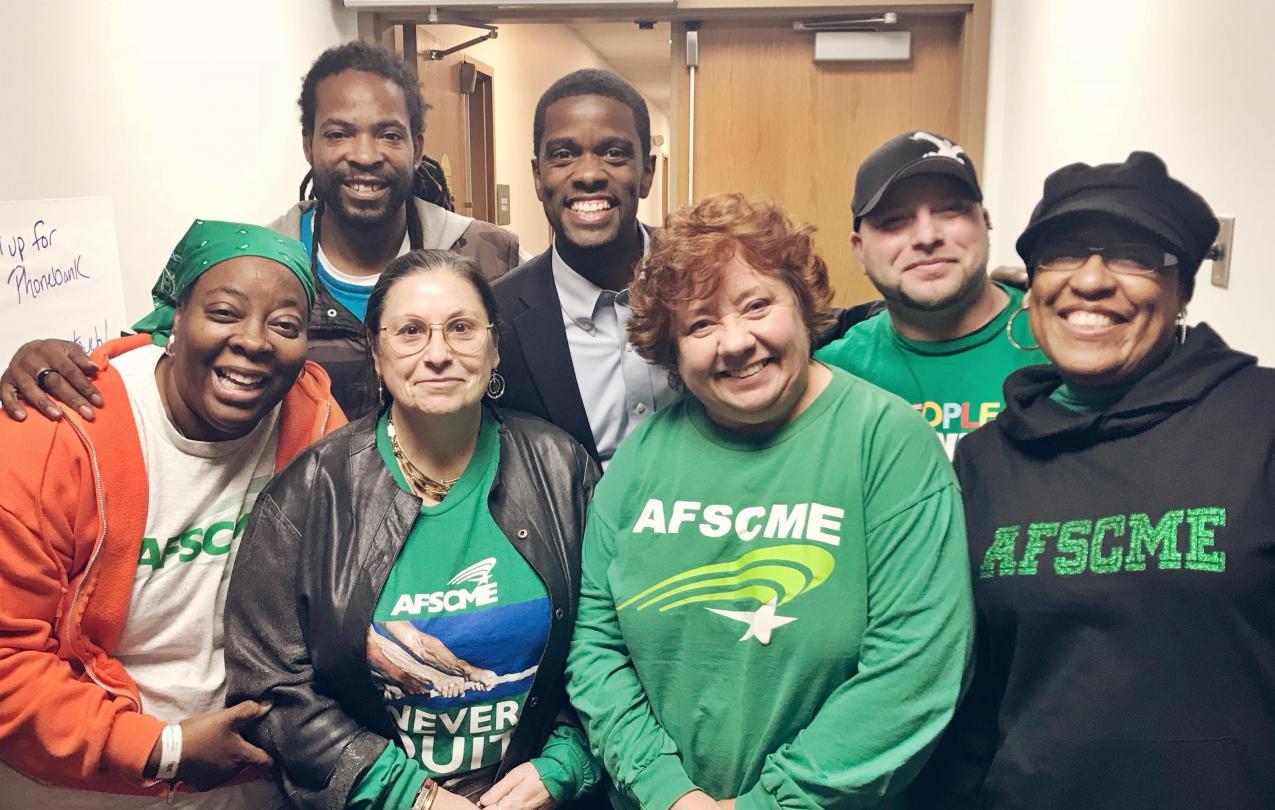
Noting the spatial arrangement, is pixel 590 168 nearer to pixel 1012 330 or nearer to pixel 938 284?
pixel 938 284

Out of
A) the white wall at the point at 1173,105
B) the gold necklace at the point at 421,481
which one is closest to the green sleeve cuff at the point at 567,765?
the gold necklace at the point at 421,481

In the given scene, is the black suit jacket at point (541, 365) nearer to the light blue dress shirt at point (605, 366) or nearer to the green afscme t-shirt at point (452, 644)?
the light blue dress shirt at point (605, 366)

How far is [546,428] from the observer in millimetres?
1602

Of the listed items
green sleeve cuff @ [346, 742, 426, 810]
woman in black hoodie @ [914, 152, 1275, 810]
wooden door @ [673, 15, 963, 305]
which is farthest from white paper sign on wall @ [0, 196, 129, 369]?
wooden door @ [673, 15, 963, 305]

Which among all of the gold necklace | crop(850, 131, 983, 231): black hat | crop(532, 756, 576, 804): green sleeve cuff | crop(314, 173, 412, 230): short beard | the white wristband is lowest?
crop(532, 756, 576, 804): green sleeve cuff

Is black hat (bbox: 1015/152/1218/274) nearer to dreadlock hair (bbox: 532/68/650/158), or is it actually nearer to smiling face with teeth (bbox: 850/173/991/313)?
smiling face with teeth (bbox: 850/173/991/313)

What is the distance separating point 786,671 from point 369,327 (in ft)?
2.65

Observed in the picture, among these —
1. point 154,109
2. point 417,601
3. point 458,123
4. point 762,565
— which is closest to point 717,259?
point 762,565

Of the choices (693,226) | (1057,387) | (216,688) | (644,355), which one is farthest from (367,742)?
(1057,387)

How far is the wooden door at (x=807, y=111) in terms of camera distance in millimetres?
3744

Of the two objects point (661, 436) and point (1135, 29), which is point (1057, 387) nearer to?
point (661, 436)

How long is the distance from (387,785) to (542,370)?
733 millimetres

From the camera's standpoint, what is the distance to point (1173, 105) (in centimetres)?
202

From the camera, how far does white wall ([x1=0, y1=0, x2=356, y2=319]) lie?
2.09m
